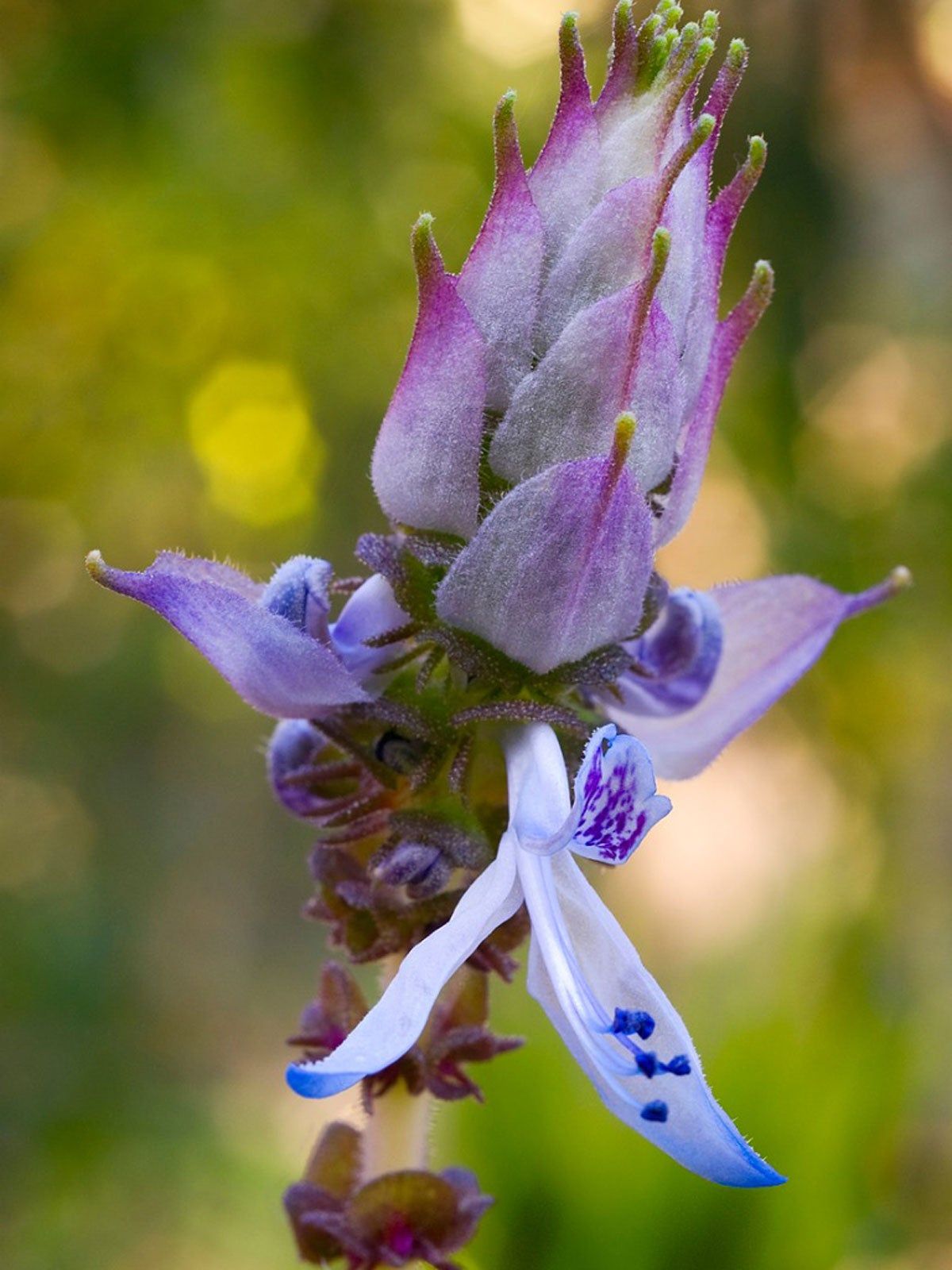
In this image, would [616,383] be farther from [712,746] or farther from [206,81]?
[206,81]

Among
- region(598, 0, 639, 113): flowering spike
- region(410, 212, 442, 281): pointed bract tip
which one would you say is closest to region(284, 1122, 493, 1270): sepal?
region(410, 212, 442, 281): pointed bract tip

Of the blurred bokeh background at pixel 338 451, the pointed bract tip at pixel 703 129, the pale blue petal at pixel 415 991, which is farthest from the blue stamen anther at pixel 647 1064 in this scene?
the blurred bokeh background at pixel 338 451

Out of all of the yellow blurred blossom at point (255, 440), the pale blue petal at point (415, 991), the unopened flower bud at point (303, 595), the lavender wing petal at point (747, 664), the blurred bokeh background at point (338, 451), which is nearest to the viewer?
the pale blue petal at point (415, 991)

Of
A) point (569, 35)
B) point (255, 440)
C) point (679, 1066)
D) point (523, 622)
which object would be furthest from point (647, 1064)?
point (255, 440)

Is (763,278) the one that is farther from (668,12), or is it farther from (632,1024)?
(632,1024)

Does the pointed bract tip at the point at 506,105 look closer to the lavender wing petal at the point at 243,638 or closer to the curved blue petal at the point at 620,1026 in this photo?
the lavender wing petal at the point at 243,638

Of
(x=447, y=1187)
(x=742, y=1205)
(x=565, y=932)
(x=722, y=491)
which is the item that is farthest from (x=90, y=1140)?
(x=565, y=932)

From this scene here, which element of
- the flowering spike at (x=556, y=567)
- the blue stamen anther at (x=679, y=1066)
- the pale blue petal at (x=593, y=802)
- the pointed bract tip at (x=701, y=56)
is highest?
the pointed bract tip at (x=701, y=56)
